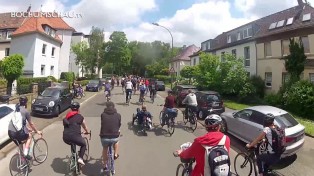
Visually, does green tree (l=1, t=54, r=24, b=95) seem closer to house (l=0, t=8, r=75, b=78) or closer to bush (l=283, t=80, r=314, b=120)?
house (l=0, t=8, r=75, b=78)

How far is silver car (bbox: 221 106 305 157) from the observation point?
9203 mm

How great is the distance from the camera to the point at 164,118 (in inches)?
492

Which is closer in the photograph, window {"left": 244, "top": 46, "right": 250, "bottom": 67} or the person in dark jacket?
the person in dark jacket

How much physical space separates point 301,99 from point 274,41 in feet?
28.2

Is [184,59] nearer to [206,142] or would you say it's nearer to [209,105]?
[209,105]

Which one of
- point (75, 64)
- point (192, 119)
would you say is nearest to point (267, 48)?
point (192, 119)

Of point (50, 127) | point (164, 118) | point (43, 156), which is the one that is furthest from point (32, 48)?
point (43, 156)

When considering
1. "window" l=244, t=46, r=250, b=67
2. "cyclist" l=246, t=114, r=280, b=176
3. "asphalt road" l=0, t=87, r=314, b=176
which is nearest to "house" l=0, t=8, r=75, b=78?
"window" l=244, t=46, r=250, b=67

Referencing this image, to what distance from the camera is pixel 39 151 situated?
27.2 feet

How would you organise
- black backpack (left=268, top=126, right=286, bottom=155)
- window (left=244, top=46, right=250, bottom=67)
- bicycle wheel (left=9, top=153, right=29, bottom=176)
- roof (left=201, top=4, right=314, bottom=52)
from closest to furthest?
black backpack (left=268, top=126, right=286, bottom=155), bicycle wheel (left=9, top=153, right=29, bottom=176), roof (left=201, top=4, right=314, bottom=52), window (left=244, top=46, right=250, bottom=67)

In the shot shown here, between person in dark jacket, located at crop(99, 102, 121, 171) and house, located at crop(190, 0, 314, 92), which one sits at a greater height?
house, located at crop(190, 0, 314, 92)

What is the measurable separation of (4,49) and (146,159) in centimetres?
3907

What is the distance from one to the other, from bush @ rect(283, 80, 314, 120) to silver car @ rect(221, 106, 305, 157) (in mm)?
9119

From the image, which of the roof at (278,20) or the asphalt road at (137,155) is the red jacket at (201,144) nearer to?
the asphalt road at (137,155)
